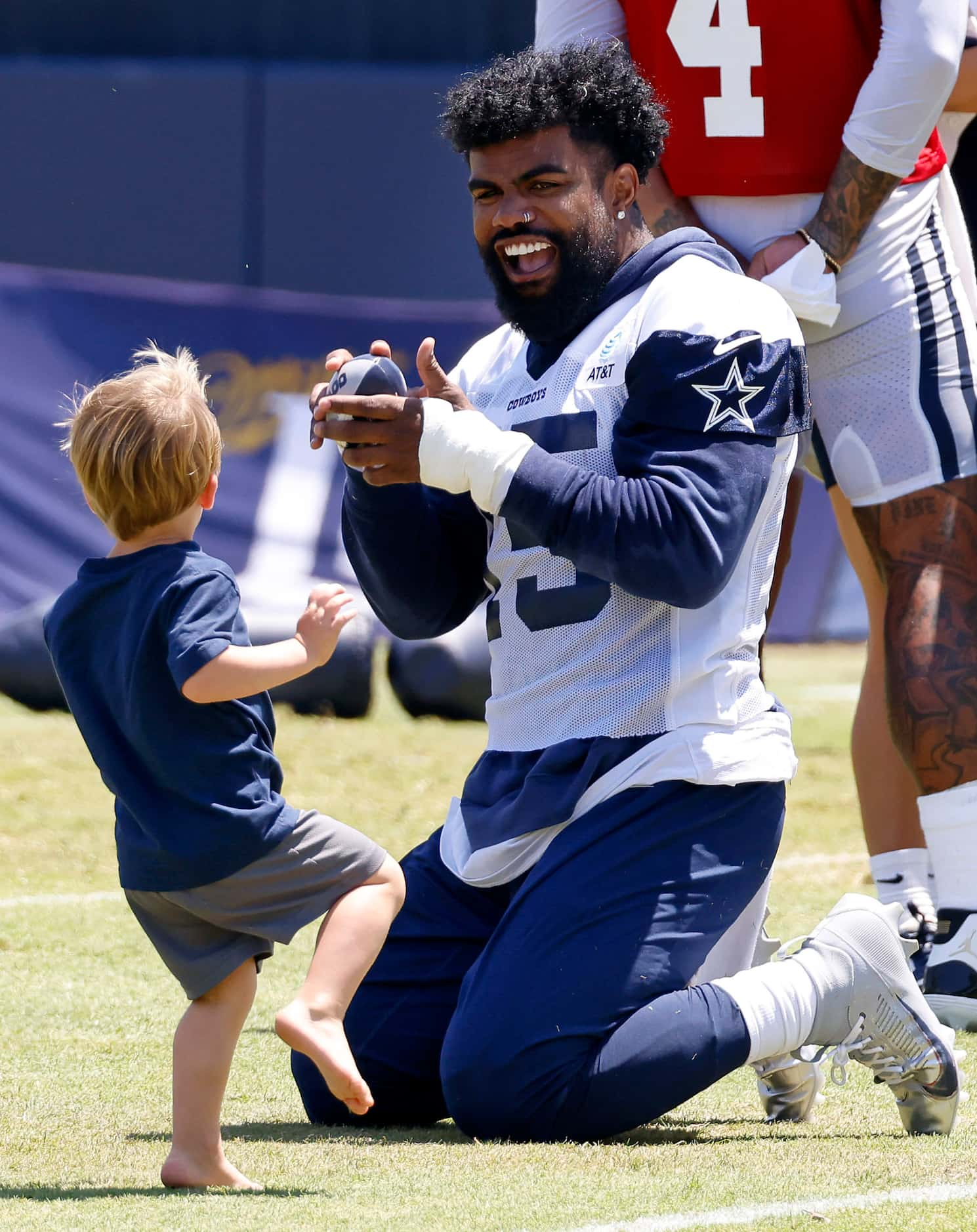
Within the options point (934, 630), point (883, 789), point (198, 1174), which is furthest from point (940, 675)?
point (198, 1174)

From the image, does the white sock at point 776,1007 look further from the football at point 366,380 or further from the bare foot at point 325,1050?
the football at point 366,380

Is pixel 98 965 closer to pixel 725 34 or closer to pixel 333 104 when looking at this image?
pixel 725 34

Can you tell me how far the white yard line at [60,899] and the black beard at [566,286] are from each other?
211cm

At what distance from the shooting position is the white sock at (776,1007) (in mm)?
2787

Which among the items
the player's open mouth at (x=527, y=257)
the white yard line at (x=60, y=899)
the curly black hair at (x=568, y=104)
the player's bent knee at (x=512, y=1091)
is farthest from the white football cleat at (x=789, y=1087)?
the white yard line at (x=60, y=899)

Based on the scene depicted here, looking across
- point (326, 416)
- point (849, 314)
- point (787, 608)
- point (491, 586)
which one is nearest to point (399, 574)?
point (491, 586)

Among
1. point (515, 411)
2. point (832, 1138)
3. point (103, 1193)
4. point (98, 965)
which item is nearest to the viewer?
point (103, 1193)

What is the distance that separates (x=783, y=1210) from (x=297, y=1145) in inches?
29.5

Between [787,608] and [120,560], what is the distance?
27.6 feet

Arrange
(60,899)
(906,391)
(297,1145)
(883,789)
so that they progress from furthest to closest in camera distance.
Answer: (60,899) → (883,789) → (906,391) → (297,1145)

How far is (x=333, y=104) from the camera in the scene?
36.0ft

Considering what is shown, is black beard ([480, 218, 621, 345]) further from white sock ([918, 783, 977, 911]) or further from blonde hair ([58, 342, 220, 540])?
white sock ([918, 783, 977, 911])

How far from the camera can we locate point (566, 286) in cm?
322

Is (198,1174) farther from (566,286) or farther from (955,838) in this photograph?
(955,838)
